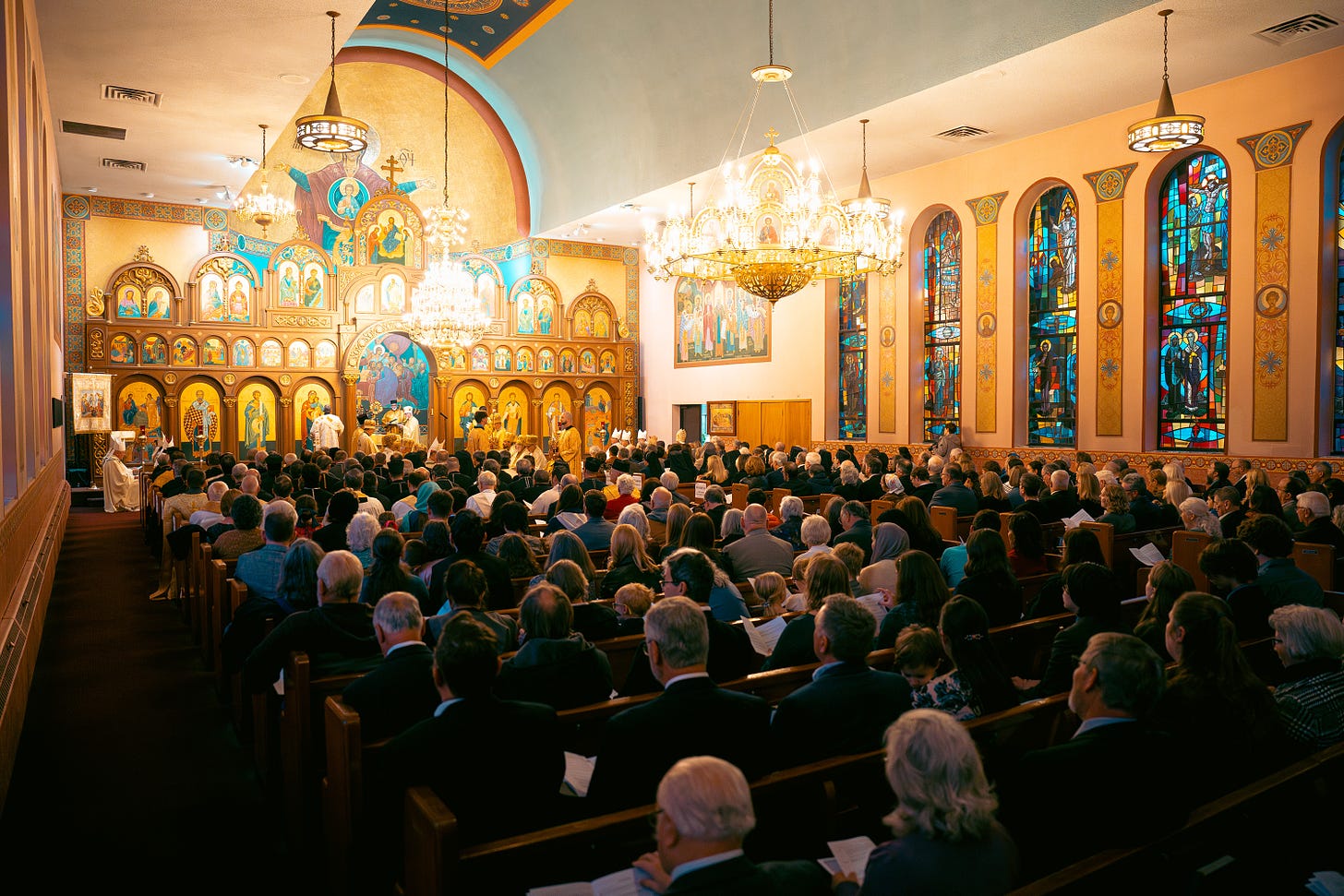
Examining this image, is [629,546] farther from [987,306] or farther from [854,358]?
[854,358]

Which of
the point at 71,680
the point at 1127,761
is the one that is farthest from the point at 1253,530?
the point at 71,680

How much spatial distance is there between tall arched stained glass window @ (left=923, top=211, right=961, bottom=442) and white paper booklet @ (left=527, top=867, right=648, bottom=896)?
16511 millimetres

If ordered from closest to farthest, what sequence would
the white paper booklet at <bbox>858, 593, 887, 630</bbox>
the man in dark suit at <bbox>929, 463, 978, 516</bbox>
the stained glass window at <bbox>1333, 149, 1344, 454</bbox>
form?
the white paper booklet at <bbox>858, 593, 887, 630</bbox>
the man in dark suit at <bbox>929, 463, 978, 516</bbox>
the stained glass window at <bbox>1333, 149, 1344, 454</bbox>

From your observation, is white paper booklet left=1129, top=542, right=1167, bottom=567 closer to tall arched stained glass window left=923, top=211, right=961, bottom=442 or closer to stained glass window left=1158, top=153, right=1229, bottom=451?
stained glass window left=1158, top=153, right=1229, bottom=451

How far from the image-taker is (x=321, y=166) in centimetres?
2308

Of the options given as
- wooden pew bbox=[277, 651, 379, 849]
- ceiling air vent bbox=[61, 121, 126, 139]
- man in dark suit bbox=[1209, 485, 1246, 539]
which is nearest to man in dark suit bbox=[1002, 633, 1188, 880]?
wooden pew bbox=[277, 651, 379, 849]

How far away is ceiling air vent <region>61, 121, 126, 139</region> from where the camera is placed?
47.5 ft

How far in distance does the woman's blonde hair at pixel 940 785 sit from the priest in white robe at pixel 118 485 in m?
18.4

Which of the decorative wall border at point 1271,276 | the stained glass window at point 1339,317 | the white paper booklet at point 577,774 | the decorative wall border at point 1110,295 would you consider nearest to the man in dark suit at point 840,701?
the white paper booklet at point 577,774

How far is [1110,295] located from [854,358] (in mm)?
6063

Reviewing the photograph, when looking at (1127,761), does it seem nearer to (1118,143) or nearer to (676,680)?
(676,680)

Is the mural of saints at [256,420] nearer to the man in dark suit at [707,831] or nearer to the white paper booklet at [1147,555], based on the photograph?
the white paper booklet at [1147,555]

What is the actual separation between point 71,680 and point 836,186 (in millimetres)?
16657

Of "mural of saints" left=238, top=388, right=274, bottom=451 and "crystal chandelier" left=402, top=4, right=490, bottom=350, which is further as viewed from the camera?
"mural of saints" left=238, top=388, right=274, bottom=451
